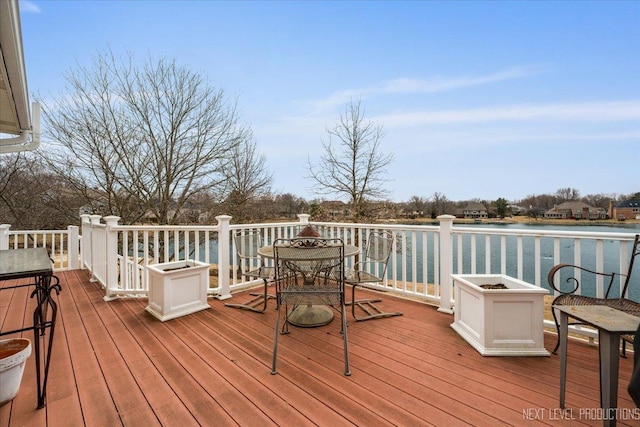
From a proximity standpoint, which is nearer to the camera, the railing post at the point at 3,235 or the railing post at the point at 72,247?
the railing post at the point at 3,235

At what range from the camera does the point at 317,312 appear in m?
3.03

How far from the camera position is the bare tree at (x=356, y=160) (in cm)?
934

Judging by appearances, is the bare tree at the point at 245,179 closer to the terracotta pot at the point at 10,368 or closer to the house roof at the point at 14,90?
the house roof at the point at 14,90

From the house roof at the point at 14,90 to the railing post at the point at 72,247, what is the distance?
10.6ft

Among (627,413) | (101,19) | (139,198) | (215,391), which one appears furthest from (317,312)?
(101,19)

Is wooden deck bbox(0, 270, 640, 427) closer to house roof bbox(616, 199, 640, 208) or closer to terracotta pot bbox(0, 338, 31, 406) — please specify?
terracotta pot bbox(0, 338, 31, 406)

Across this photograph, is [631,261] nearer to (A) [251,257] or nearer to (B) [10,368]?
(A) [251,257]

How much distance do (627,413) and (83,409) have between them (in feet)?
10.4

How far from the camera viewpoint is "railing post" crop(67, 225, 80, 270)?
565cm

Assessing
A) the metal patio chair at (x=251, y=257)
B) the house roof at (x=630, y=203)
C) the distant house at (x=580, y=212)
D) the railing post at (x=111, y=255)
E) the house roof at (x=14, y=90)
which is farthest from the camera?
the distant house at (x=580, y=212)

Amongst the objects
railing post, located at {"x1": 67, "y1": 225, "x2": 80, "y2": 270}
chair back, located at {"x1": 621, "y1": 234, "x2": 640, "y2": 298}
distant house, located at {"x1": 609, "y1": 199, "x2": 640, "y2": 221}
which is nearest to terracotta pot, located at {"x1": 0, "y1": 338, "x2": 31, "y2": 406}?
chair back, located at {"x1": 621, "y1": 234, "x2": 640, "y2": 298}

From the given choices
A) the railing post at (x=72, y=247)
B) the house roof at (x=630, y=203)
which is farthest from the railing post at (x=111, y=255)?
Answer: the house roof at (x=630, y=203)

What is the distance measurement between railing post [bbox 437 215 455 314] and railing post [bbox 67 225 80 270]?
270 inches

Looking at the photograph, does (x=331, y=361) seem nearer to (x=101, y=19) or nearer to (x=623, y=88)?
(x=101, y=19)
